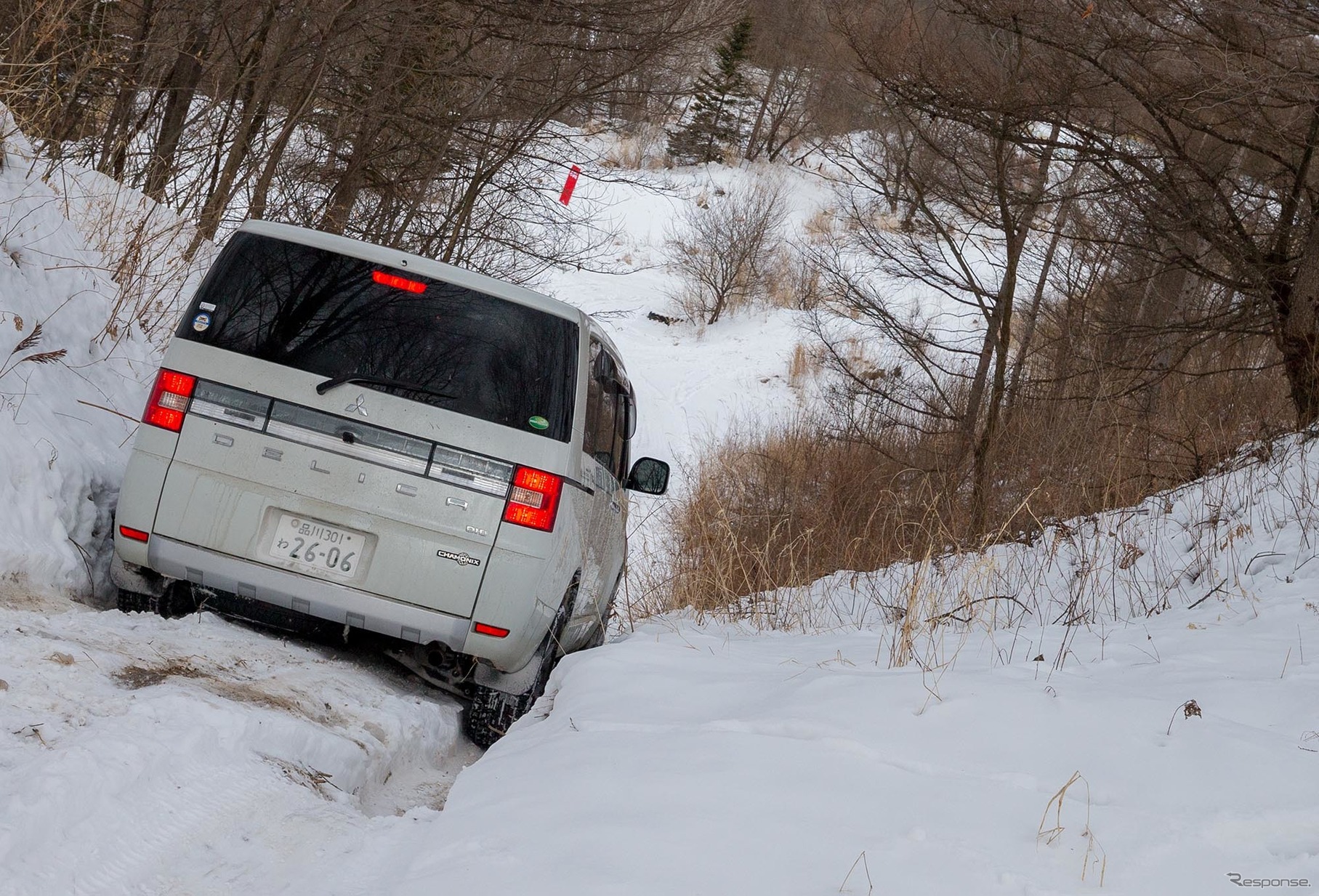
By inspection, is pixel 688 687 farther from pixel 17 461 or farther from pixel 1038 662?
pixel 17 461

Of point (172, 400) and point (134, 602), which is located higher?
point (172, 400)

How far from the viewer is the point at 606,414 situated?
543 cm

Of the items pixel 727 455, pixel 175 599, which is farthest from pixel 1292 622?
pixel 727 455

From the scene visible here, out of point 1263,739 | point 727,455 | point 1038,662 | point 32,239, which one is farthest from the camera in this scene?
point 727,455

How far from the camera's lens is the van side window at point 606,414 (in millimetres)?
4926

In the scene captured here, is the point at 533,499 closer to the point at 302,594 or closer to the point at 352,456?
the point at 352,456

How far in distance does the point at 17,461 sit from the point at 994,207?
34.5 ft

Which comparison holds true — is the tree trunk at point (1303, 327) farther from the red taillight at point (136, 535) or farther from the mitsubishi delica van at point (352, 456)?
the red taillight at point (136, 535)

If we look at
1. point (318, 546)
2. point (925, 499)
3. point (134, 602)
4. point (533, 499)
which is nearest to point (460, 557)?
point (533, 499)

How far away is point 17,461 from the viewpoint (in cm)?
444

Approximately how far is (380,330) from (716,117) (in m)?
45.2

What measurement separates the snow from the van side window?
3.25 ft

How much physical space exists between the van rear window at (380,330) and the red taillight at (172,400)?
170mm

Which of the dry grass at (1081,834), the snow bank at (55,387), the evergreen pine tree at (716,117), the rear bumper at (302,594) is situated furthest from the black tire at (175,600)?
the evergreen pine tree at (716,117)
